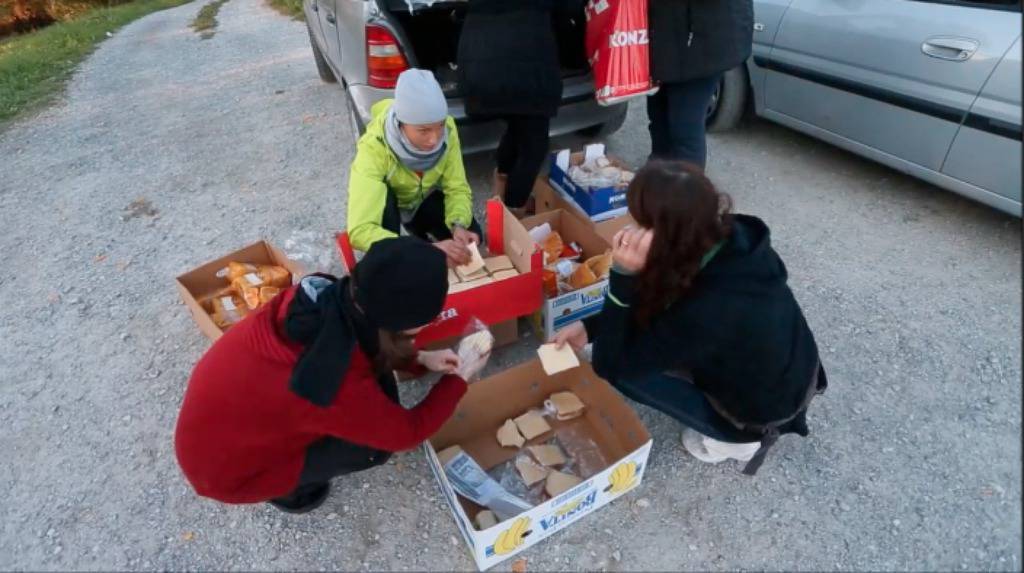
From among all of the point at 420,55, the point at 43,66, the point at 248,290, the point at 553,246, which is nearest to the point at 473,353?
the point at 553,246

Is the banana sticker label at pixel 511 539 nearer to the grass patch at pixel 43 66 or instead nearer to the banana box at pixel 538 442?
the banana box at pixel 538 442

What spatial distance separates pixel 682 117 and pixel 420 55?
1.77 meters

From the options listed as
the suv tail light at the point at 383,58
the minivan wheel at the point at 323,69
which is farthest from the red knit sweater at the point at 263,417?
the minivan wheel at the point at 323,69

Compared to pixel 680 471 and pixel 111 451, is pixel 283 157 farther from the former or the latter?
pixel 680 471

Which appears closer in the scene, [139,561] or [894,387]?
[139,561]

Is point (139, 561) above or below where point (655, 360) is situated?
below

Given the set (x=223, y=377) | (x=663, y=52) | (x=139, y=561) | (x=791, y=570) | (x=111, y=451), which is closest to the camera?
(x=223, y=377)

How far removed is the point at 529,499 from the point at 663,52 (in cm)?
205

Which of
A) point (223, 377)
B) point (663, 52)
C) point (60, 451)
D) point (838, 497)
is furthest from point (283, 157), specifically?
point (838, 497)

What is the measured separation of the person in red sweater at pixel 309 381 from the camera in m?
1.36

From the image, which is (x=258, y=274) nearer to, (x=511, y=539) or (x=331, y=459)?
(x=331, y=459)

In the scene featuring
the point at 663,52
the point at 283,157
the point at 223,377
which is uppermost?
the point at 663,52

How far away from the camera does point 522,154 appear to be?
9.78ft

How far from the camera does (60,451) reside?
2.24 m
